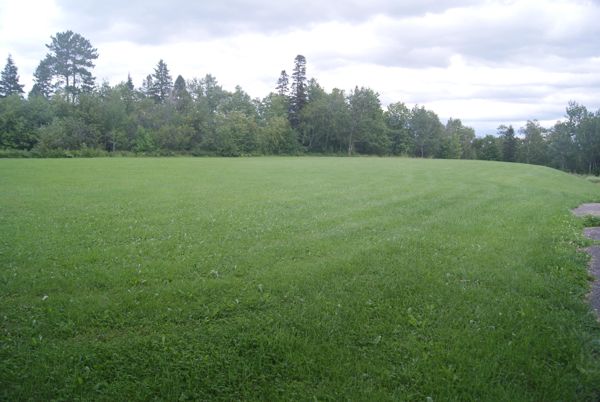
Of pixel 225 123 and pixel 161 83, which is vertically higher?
pixel 161 83

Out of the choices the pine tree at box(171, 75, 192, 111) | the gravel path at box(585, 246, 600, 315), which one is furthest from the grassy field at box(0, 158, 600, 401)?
the pine tree at box(171, 75, 192, 111)

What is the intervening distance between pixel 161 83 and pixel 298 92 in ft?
126

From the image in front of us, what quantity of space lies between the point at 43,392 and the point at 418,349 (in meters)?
4.67

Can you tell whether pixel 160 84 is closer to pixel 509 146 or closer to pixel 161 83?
pixel 161 83

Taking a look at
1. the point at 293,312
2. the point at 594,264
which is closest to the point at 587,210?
the point at 594,264

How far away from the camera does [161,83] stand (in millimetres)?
104125

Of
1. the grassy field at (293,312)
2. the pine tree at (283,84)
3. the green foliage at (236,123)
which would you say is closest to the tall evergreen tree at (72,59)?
the green foliage at (236,123)

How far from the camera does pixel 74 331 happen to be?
18.1 feet

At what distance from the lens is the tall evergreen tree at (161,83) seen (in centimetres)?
10325

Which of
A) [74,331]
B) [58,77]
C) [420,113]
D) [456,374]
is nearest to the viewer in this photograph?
[456,374]

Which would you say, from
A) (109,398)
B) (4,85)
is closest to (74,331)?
(109,398)

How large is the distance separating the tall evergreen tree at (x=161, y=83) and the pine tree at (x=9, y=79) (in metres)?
31.8

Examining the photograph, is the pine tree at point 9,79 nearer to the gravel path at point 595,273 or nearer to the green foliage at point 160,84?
the green foliage at point 160,84

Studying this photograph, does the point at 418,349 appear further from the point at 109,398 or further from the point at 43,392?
the point at 43,392
